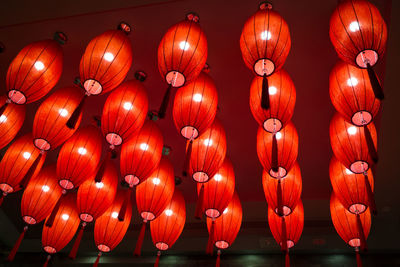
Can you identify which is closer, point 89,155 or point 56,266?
point 89,155

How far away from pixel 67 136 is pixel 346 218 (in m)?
2.29

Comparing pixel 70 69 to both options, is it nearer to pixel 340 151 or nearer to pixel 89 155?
pixel 89 155

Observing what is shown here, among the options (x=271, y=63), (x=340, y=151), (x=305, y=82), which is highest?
(x=305, y=82)

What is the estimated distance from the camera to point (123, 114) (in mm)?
2627

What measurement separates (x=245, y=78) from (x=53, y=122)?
5.57 feet

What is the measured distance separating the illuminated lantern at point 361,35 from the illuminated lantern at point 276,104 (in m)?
0.43

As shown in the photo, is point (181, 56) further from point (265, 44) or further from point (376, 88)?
point (376, 88)

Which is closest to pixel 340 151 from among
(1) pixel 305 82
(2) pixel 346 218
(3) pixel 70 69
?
(2) pixel 346 218

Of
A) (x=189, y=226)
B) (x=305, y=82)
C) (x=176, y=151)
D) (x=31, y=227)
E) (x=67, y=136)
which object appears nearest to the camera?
(x=67, y=136)

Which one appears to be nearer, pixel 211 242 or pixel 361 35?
pixel 361 35

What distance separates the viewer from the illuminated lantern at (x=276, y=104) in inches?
94.5

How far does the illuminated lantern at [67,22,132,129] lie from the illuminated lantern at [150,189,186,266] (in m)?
1.26

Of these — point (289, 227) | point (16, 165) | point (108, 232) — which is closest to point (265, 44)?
point (289, 227)

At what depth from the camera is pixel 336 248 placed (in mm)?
4195
